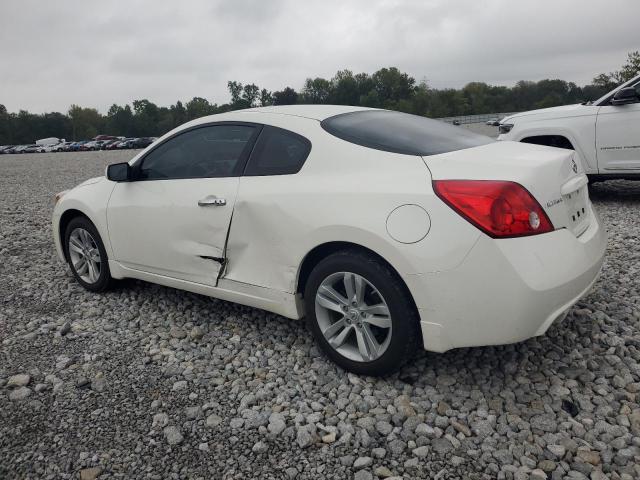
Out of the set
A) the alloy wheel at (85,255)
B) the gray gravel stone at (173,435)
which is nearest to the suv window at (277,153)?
the gray gravel stone at (173,435)

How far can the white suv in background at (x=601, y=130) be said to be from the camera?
254 inches

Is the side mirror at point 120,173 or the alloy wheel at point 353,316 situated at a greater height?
the side mirror at point 120,173

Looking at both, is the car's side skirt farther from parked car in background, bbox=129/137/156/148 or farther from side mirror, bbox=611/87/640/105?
parked car in background, bbox=129/137/156/148

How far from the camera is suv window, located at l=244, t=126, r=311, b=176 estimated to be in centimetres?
312

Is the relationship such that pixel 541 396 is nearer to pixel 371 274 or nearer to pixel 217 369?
pixel 371 274

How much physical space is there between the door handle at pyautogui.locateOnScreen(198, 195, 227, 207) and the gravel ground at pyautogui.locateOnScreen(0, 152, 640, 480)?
36.4 inches

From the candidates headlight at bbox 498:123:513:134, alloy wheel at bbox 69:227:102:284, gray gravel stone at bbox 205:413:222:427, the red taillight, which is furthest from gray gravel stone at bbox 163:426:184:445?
headlight at bbox 498:123:513:134

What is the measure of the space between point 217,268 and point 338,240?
102 centimetres

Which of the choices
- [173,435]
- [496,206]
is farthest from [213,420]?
[496,206]

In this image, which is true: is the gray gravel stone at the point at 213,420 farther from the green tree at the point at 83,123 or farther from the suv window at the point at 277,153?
the green tree at the point at 83,123

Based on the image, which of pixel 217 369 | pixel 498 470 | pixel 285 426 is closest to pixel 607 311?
pixel 498 470

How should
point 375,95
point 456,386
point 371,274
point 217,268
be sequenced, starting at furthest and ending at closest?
point 375,95 → point 217,268 → point 456,386 → point 371,274

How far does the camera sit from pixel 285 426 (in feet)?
8.53

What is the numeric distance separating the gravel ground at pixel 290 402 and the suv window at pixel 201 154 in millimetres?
1090
